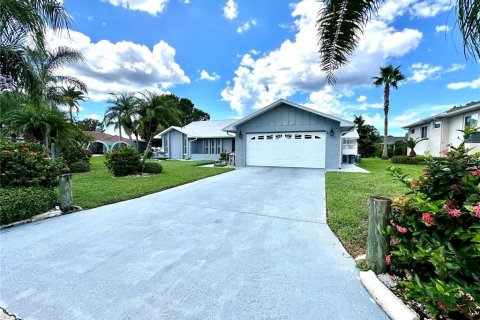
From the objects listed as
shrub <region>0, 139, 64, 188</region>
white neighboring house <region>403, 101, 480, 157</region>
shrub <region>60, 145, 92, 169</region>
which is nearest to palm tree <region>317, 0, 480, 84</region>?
shrub <region>0, 139, 64, 188</region>

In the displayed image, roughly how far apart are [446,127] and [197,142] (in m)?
22.0

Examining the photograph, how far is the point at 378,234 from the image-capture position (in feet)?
9.05

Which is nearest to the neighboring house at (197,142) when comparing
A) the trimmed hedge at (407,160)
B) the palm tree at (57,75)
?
the palm tree at (57,75)

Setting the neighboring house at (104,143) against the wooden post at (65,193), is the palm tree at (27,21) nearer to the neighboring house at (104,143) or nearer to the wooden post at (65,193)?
the wooden post at (65,193)

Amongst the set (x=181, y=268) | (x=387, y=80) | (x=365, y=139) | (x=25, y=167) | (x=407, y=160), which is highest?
(x=387, y=80)

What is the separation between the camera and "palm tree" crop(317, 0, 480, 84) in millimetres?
1951

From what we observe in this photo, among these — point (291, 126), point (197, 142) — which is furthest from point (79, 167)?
point (291, 126)

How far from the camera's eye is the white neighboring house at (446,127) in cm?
1585

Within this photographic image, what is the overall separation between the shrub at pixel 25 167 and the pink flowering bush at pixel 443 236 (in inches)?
283

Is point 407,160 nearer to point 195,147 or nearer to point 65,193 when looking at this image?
point 195,147

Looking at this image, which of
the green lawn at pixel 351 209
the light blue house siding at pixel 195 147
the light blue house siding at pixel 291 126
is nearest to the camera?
the green lawn at pixel 351 209

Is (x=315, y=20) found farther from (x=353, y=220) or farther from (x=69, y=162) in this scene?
(x=69, y=162)

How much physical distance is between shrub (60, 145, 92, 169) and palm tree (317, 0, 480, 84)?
572 inches

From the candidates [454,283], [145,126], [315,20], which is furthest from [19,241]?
[145,126]
